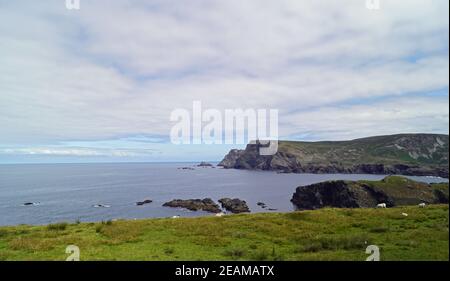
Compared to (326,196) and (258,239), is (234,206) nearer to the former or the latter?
(326,196)

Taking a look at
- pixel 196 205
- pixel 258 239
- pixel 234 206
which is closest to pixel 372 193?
pixel 234 206

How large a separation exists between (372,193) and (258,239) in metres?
106

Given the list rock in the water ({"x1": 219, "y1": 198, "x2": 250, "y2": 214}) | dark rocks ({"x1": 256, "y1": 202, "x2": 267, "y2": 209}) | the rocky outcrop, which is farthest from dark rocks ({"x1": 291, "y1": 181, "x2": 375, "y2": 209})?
rock in the water ({"x1": 219, "y1": 198, "x2": 250, "y2": 214})

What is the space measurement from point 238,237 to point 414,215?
48.9 feet

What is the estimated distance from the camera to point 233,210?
371ft

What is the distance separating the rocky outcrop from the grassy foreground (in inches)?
3531

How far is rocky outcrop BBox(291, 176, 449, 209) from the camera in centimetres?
10531

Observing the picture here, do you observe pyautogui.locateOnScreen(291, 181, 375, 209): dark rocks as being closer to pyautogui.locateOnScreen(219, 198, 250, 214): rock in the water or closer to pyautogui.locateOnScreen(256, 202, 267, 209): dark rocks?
pyautogui.locateOnScreen(256, 202, 267, 209): dark rocks

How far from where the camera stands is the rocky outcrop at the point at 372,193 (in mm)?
105312

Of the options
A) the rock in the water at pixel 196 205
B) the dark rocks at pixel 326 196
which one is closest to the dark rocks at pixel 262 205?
the dark rocks at pixel 326 196

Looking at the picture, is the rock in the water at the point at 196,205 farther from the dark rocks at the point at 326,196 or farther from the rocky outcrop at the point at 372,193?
the dark rocks at the point at 326,196
